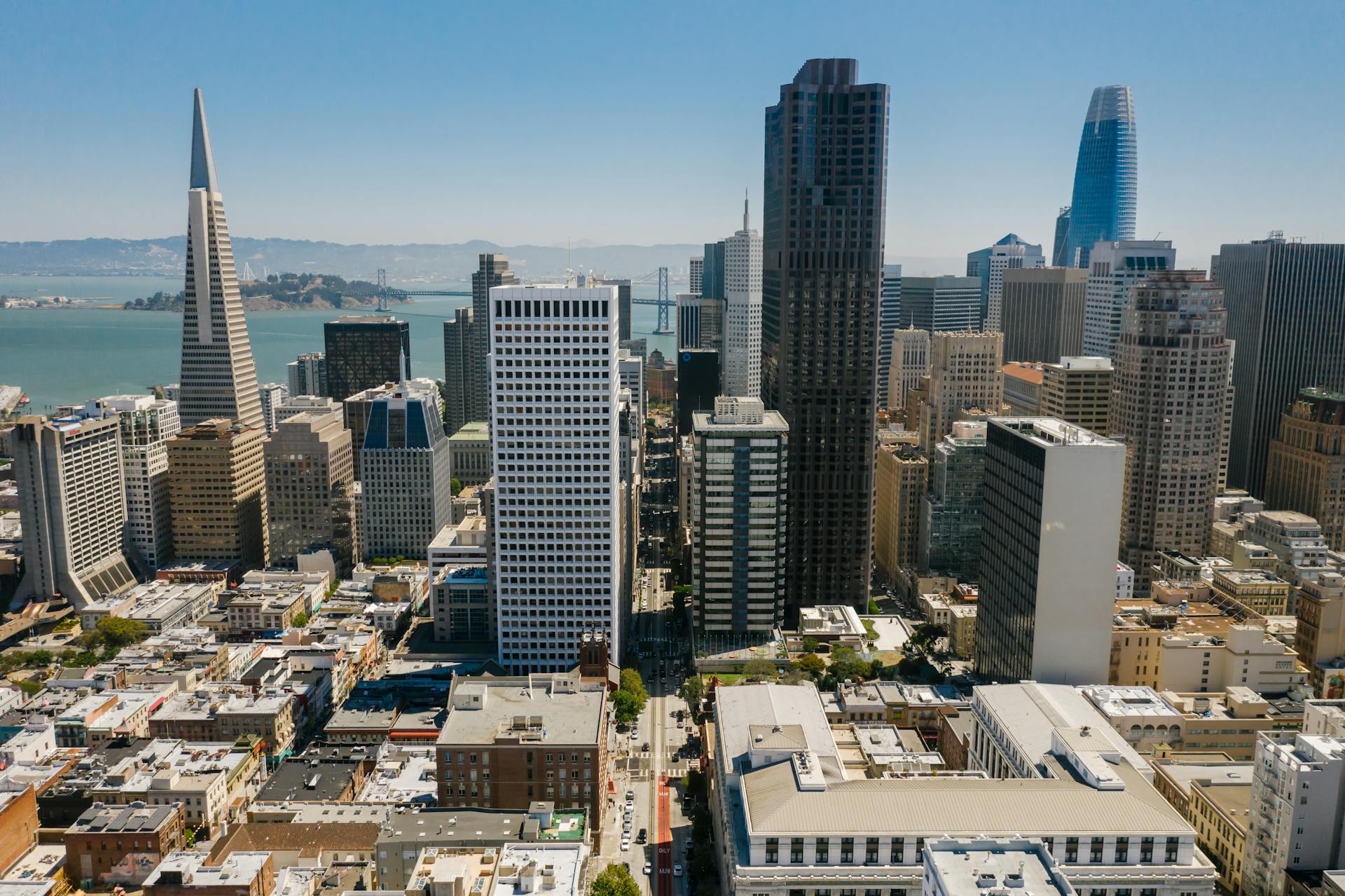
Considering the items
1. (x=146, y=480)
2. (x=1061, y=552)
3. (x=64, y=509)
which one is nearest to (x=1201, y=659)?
(x=1061, y=552)

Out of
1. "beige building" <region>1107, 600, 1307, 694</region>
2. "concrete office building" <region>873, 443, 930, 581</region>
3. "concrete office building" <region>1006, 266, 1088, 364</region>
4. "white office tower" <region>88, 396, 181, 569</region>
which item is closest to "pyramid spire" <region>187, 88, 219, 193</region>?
"white office tower" <region>88, 396, 181, 569</region>

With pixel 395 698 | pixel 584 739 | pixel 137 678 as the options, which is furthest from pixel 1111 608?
pixel 137 678

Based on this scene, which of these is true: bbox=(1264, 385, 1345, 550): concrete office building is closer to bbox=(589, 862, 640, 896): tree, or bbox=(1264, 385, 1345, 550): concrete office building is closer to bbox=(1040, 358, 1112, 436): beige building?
bbox=(1040, 358, 1112, 436): beige building

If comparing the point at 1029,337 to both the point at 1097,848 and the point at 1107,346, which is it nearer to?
the point at 1107,346

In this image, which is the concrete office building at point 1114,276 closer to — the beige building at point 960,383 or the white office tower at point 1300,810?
the beige building at point 960,383

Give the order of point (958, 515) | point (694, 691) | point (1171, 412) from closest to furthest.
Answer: point (694, 691)
point (1171, 412)
point (958, 515)

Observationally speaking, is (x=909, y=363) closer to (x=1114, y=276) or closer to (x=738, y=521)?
(x=1114, y=276)
